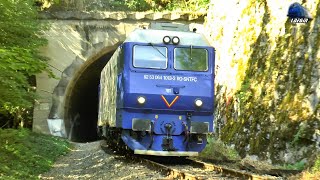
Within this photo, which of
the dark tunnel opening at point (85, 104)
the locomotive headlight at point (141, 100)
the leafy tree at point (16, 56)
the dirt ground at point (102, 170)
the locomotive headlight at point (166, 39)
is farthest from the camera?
the dark tunnel opening at point (85, 104)

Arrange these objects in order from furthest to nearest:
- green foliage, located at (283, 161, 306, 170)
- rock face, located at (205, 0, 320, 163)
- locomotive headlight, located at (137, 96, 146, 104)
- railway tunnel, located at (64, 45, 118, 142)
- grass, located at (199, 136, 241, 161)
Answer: railway tunnel, located at (64, 45, 118, 142) → grass, located at (199, 136, 241, 161) → locomotive headlight, located at (137, 96, 146, 104) → rock face, located at (205, 0, 320, 163) → green foliage, located at (283, 161, 306, 170)

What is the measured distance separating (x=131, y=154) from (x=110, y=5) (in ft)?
41.1

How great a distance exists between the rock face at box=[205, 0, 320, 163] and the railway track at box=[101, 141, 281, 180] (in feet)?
5.67

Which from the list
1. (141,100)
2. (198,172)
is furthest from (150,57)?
(198,172)

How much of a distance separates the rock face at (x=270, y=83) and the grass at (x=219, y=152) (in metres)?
0.23

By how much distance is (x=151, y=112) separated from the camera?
1045 cm

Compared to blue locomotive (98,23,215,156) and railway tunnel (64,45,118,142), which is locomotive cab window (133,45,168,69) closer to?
blue locomotive (98,23,215,156)

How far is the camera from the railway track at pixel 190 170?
8.08 metres

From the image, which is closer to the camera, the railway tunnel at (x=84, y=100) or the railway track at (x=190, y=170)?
the railway track at (x=190, y=170)

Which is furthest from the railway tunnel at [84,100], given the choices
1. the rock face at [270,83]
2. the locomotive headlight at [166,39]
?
the locomotive headlight at [166,39]

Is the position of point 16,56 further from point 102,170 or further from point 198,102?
point 198,102

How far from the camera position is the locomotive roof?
10773 mm

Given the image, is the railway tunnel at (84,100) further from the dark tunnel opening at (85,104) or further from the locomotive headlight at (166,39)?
the locomotive headlight at (166,39)

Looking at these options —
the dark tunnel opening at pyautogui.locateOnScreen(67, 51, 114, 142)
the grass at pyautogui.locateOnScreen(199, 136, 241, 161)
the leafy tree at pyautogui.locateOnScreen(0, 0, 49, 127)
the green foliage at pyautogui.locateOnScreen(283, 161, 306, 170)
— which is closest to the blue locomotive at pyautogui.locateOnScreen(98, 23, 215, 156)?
the grass at pyautogui.locateOnScreen(199, 136, 241, 161)
